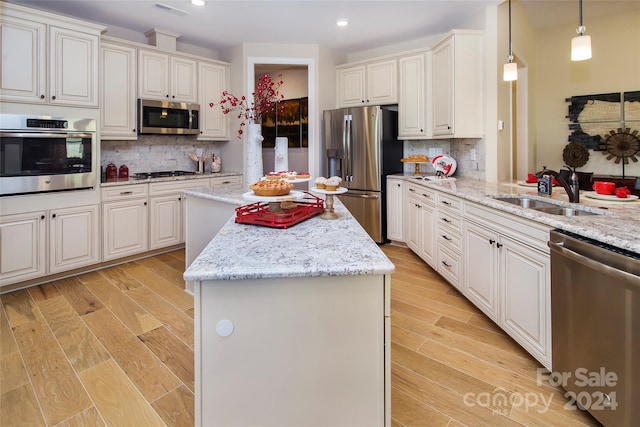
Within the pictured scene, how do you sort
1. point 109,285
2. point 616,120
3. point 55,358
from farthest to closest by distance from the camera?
1. point 616,120
2. point 109,285
3. point 55,358

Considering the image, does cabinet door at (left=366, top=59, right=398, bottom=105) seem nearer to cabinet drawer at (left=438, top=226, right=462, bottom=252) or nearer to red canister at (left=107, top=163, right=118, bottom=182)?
cabinet drawer at (left=438, top=226, right=462, bottom=252)

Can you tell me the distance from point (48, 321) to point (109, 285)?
27.6 inches

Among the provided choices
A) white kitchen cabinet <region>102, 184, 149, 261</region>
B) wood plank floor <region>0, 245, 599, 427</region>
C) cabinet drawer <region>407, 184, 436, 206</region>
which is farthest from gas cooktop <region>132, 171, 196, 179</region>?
cabinet drawer <region>407, 184, 436, 206</region>

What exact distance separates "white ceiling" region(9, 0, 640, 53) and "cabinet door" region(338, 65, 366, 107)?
1.18 feet

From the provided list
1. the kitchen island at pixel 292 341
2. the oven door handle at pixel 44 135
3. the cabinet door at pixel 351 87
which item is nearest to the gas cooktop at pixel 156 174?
the oven door handle at pixel 44 135

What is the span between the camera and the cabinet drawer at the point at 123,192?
3.54 metres

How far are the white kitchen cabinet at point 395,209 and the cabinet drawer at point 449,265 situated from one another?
1095 mm

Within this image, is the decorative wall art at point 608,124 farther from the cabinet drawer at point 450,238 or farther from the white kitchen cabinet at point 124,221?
the white kitchen cabinet at point 124,221

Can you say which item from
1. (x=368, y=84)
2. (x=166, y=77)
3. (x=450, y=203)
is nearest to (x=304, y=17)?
(x=368, y=84)

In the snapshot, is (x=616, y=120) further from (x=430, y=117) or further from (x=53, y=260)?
(x=53, y=260)

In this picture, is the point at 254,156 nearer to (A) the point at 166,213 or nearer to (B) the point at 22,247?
(A) the point at 166,213

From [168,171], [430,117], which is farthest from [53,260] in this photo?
[430,117]

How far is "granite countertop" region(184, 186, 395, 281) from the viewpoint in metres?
Result: 1.05

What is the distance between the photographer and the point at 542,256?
180 centimetres
